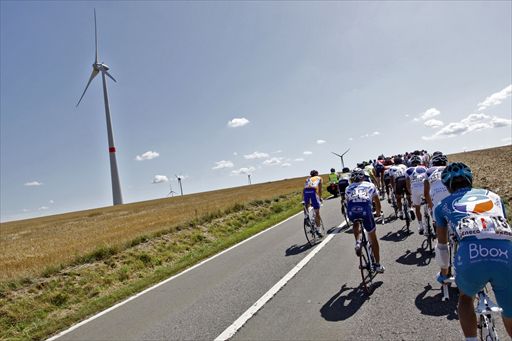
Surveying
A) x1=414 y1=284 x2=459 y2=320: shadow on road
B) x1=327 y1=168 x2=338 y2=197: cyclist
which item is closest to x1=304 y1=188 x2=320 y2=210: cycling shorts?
x1=414 y1=284 x2=459 y2=320: shadow on road

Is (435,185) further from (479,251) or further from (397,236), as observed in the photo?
(479,251)

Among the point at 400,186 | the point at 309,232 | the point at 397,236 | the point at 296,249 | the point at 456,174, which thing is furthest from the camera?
the point at 309,232

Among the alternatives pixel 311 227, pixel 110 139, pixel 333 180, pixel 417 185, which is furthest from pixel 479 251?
pixel 110 139

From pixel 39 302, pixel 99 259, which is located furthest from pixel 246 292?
pixel 99 259

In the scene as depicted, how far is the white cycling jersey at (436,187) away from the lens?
6.92 metres

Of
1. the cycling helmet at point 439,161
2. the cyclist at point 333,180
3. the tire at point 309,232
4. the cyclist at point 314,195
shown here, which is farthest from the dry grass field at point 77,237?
the cycling helmet at point 439,161

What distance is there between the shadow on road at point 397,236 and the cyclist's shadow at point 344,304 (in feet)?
11.4

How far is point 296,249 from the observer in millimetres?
10344

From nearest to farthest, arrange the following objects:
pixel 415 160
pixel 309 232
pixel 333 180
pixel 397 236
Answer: pixel 415 160, pixel 397 236, pixel 309 232, pixel 333 180

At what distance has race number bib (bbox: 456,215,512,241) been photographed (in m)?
2.94

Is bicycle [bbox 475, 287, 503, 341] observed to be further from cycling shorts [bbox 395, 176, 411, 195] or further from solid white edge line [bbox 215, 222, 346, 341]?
cycling shorts [bbox 395, 176, 411, 195]

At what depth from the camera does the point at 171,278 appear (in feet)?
31.1

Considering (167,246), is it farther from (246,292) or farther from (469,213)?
(469,213)

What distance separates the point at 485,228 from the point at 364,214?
12.0 feet
